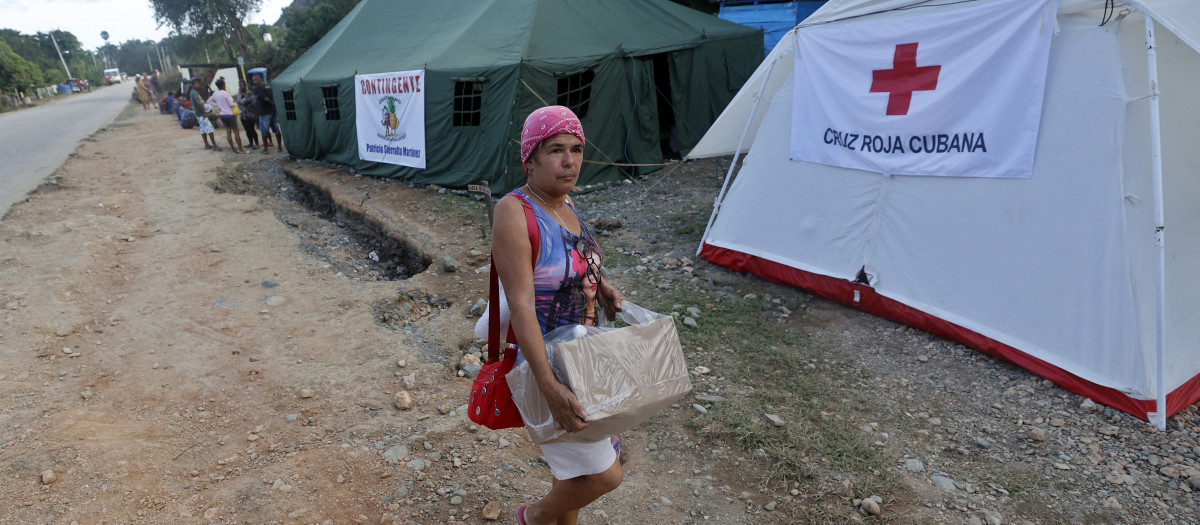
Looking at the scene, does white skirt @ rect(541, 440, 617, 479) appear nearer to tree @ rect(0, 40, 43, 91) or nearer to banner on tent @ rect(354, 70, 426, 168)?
banner on tent @ rect(354, 70, 426, 168)

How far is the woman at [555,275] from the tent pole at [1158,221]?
2.78 metres

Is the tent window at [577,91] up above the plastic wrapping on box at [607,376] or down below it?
above

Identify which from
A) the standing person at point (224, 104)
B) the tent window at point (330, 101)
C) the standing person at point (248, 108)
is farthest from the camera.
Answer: the standing person at point (248, 108)

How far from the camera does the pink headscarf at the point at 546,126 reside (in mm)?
1645

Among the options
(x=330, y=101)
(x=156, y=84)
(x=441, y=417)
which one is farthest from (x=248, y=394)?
(x=156, y=84)

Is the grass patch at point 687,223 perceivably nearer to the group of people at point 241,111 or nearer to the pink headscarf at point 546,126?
the pink headscarf at point 546,126

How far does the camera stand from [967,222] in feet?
12.1

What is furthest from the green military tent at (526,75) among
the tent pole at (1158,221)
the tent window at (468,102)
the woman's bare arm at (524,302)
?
the woman's bare arm at (524,302)

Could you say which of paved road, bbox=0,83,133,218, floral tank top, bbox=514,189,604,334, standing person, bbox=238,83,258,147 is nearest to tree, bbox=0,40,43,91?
paved road, bbox=0,83,133,218

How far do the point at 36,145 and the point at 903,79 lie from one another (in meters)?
17.4

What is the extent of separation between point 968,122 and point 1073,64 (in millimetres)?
547

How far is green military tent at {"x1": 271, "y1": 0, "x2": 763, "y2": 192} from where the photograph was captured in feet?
27.2

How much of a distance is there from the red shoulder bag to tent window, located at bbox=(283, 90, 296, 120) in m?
12.2

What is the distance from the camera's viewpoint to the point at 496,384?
1.72m
